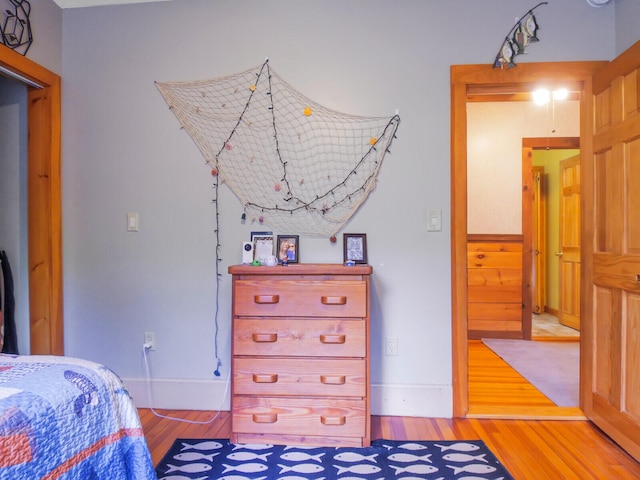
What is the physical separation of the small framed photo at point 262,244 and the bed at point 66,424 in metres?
1.12

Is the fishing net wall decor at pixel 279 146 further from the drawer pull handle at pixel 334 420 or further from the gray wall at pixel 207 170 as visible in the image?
the drawer pull handle at pixel 334 420

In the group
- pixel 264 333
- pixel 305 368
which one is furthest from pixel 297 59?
pixel 305 368

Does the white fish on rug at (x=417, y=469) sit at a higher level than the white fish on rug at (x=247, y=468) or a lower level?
lower

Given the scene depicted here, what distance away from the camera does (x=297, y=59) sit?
212 centimetres

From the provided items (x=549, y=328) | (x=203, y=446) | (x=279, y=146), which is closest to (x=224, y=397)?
(x=203, y=446)

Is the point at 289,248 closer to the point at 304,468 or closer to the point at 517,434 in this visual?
the point at 304,468

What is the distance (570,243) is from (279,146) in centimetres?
421

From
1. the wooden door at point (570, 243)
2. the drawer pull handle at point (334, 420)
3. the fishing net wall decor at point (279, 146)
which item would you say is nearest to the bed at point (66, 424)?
the drawer pull handle at point (334, 420)

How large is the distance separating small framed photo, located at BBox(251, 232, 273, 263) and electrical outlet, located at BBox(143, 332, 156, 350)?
0.82 metres

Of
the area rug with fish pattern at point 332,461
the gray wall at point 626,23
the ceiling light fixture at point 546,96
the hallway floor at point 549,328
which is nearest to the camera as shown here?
the area rug with fish pattern at point 332,461

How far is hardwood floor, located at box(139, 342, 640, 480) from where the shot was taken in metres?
1.58

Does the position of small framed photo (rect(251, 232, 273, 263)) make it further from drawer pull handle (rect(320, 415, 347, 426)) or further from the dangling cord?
drawer pull handle (rect(320, 415, 347, 426))

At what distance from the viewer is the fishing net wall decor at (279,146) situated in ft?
6.87

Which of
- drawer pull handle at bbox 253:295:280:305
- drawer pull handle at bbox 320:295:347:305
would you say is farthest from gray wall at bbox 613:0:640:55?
drawer pull handle at bbox 253:295:280:305
